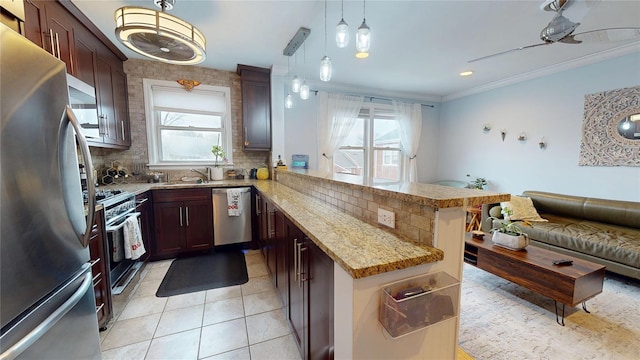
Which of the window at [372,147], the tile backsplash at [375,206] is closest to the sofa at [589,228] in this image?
the window at [372,147]

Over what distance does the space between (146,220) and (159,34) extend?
211 centimetres

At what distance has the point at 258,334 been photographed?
1.74 meters

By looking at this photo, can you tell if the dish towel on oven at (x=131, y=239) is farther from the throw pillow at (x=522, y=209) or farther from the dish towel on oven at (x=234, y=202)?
the throw pillow at (x=522, y=209)

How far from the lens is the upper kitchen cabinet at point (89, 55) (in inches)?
70.2

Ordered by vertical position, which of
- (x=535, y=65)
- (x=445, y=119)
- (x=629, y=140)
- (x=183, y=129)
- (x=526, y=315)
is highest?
(x=535, y=65)

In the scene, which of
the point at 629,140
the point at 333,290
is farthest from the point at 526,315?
the point at 629,140

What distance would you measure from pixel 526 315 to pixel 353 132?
3.72 meters

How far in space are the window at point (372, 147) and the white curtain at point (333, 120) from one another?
230mm

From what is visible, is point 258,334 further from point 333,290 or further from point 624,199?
point 624,199

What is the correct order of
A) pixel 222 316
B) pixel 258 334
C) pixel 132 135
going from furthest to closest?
pixel 132 135, pixel 222 316, pixel 258 334

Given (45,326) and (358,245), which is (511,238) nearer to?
(358,245)

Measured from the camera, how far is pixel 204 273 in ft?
8.71

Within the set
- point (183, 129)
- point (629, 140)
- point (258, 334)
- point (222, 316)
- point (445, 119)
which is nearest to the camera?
point (258, 334)

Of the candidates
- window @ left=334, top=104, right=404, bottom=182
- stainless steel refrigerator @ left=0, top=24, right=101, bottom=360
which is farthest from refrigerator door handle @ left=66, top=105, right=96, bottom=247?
window @ left=334, top=104, right=404, bottom=182
